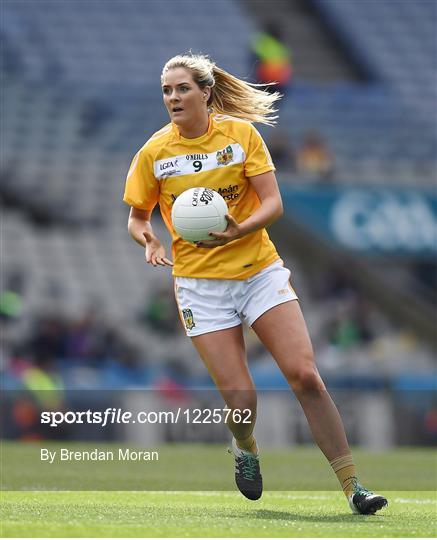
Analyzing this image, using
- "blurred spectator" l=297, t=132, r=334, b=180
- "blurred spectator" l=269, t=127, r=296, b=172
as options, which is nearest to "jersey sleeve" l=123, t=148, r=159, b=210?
"blurred spectator" l=269, t=127, r=296, b=172

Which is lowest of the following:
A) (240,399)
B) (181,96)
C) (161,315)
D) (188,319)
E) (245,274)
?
(161,315)

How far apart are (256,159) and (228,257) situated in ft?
1.76

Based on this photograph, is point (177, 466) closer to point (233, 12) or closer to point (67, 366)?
point (67, 366)

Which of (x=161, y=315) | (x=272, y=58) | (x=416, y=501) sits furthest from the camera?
(x=272, y=58)

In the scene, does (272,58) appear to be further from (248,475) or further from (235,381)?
(235,381)

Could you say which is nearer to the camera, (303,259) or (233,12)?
(303,259)

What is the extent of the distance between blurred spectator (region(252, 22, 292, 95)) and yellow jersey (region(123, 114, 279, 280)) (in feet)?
50.5

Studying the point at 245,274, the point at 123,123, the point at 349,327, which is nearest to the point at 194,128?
the point at 245,274

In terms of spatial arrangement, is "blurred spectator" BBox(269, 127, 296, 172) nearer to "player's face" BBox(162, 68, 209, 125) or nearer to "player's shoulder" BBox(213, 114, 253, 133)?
"player's shoulder" BBox(213, 114, 253, 133)

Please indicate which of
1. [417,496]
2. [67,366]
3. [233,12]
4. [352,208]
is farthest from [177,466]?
[233,12]

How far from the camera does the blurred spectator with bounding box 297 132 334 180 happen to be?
20141 mm

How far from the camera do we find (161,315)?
60.0 ft

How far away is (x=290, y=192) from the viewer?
1988 cm

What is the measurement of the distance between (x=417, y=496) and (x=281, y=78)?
14.6 meters
